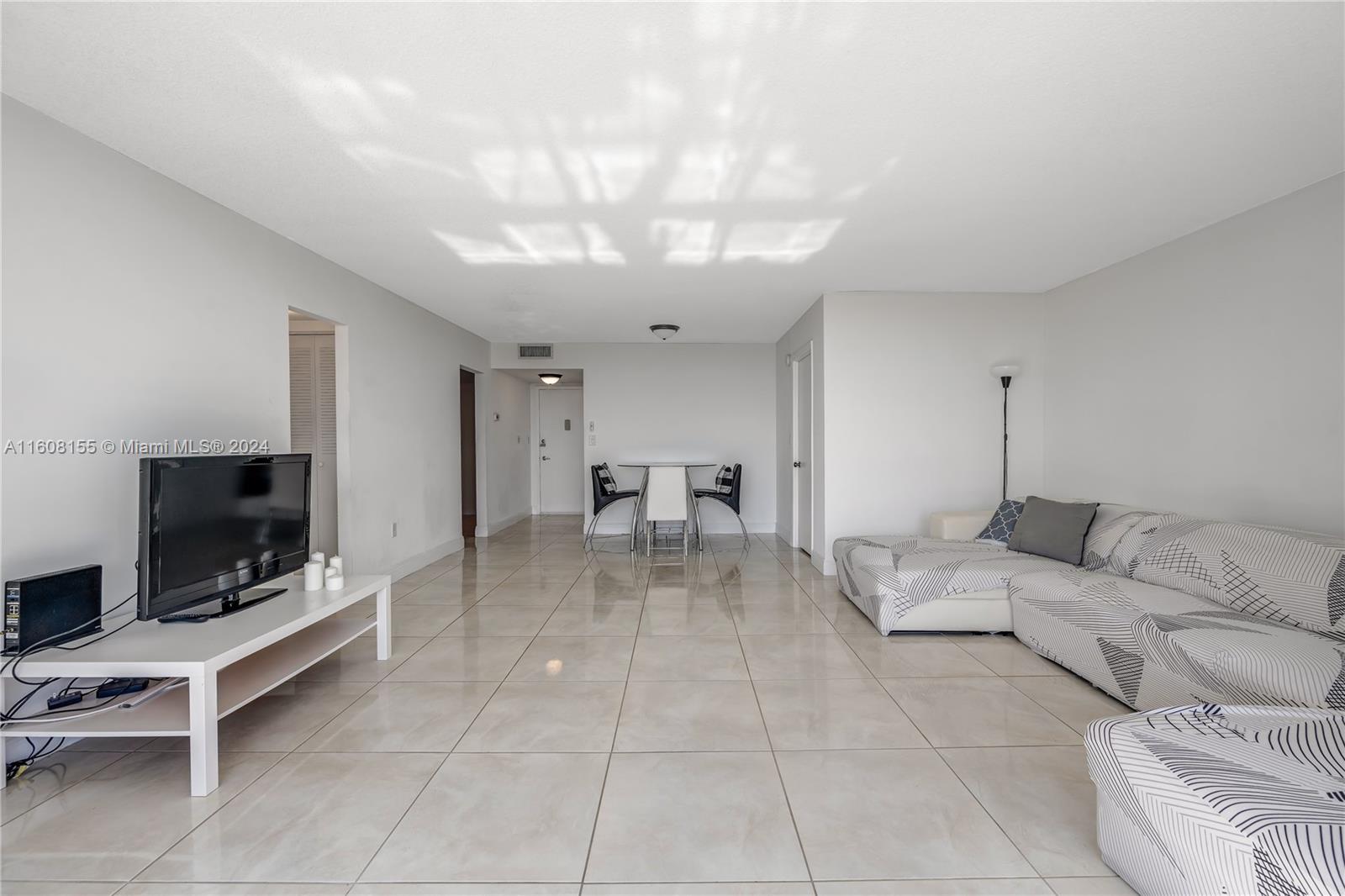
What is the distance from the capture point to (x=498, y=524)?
7.40m

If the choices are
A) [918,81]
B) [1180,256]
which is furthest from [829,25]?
[1180,256]

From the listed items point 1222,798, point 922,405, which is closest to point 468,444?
point 922,405

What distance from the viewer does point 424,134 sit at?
2211mm

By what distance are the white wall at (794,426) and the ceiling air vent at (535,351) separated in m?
2.73

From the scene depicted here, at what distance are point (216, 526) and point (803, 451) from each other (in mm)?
4618

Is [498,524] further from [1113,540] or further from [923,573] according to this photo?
[1113,540]

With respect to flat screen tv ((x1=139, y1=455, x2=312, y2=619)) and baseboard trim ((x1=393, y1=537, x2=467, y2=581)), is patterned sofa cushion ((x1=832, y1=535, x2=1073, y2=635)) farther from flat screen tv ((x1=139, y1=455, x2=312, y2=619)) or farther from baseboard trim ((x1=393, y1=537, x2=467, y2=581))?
baseboard trim ((x1=393, y1=537, x2=467, y2=581))

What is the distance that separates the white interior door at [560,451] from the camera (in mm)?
8938

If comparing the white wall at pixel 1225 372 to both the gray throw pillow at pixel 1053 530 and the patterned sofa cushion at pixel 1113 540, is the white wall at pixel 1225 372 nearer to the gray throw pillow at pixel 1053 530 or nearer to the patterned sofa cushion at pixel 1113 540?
the patterned sofa cushion at pixel 1113 540

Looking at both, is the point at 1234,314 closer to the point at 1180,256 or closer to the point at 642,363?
the point at 1180,256

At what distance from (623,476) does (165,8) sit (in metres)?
6.17

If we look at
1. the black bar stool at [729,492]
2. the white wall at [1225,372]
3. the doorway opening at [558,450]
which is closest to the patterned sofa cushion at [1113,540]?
the white wall at [1225,372]

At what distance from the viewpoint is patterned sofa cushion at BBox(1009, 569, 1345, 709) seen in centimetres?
194

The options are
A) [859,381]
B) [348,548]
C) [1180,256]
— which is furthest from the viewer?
[859,381]
